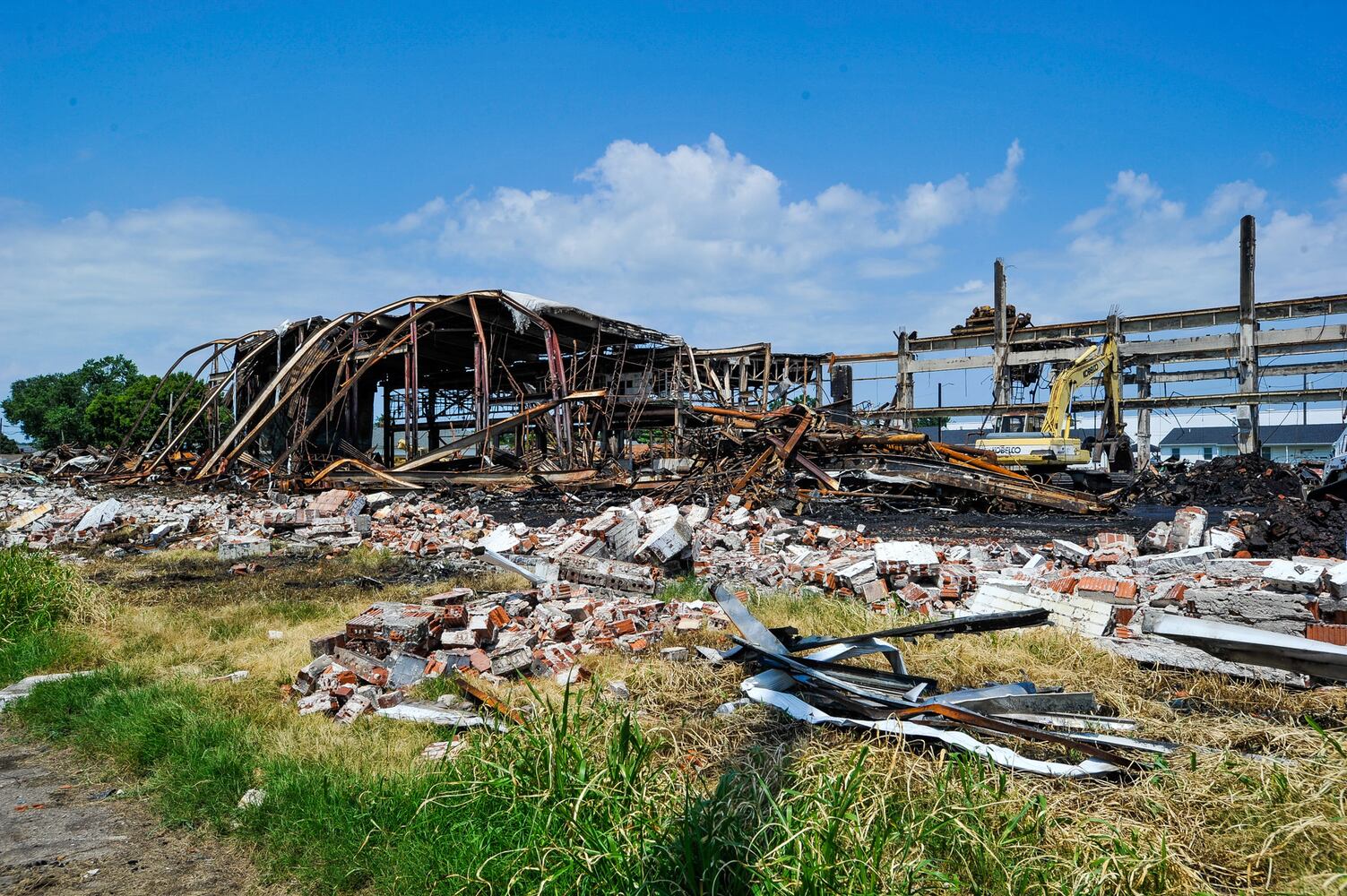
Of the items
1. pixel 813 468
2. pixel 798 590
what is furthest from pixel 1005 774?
pixel 813 468

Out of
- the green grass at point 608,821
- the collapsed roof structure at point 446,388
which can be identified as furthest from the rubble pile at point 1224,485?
the green grass at point 608,821

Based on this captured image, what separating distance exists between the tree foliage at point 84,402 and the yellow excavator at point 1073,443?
37.3 metres

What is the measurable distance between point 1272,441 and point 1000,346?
2898 cm

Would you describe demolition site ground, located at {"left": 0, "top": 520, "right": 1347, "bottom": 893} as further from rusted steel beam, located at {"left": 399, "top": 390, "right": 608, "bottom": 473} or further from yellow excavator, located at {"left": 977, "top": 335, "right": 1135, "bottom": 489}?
yellow excavator, located at {"left": 977, "top": 335, "right": 1135, "bottom": 489}

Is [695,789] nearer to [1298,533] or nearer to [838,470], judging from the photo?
[1298,533]

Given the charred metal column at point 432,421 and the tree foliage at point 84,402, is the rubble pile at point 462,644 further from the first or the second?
the tree foliage at point 84,402

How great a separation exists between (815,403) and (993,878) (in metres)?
25.2

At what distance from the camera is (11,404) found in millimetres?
58531

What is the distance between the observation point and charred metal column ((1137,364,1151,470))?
27359 mm

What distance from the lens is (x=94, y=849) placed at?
10.9ft

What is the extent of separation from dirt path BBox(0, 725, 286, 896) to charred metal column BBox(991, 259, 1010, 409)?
31.3 meters

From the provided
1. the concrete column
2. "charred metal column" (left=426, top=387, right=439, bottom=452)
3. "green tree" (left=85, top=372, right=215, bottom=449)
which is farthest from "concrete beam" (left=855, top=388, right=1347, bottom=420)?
"green tree" (left=85, top=372, right=215, bottom=449)

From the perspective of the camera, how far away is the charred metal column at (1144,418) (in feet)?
89.8

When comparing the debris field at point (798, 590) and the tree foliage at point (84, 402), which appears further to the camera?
the tree foliage at point (84, 402)
